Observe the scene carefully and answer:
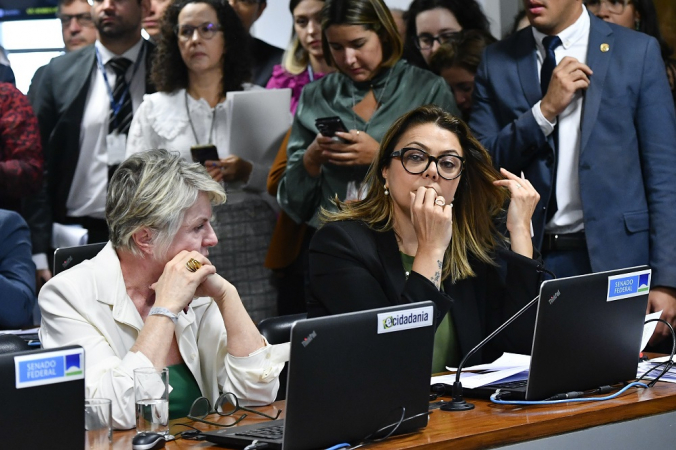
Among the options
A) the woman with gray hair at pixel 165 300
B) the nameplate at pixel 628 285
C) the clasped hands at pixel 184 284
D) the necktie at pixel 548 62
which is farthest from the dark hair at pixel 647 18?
the clasped hands at pixel 184 284

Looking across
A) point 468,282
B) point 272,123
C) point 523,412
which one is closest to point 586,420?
point 523,412

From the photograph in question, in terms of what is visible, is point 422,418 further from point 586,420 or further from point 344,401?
point 586,420

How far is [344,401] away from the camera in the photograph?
1.85m

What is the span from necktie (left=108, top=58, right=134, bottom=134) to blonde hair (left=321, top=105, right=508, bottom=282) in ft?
Result: 4.92

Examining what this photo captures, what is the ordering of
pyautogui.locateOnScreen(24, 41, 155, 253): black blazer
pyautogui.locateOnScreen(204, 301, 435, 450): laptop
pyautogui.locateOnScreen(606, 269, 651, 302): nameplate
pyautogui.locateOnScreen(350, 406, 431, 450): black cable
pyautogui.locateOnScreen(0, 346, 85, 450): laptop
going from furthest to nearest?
1. pyautogui.locateOnScreen(24, 41, 155, 253): black blazer
2. pyautogui.locateOnScreen(606, 269, 651, 302): nameplate
3. pyautogui.locateOnScreen(350, 406, 431, 450): black cable
4. pyautogui.locateOnScreen(204, 301, 435, 450): laptop
5. pyautogui.locateOnScreen(0, 346, 85, 450): laptop

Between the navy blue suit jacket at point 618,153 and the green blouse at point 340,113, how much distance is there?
0.40m

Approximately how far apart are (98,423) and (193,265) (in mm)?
564

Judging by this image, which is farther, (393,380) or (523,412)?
(523,412)

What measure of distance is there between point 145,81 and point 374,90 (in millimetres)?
1019

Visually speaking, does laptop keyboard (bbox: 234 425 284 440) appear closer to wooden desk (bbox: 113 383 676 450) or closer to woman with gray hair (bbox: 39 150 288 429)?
wooden desk (bbox: 113 383 676 450)

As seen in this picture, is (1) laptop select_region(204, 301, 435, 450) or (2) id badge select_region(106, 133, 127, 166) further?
(2) id badge select_region(106, 133, 127, 166)

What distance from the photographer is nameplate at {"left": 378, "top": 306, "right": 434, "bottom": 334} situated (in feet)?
6.20

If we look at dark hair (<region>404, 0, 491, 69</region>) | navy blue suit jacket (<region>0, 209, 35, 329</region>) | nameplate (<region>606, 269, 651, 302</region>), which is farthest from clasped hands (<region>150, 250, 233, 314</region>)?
dark hair (<region>404, 0, 491, 69</region>)

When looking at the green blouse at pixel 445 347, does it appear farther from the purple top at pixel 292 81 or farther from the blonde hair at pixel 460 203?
the purple top at pixel 292 81
